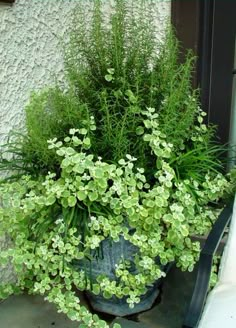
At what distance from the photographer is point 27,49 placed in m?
1.66

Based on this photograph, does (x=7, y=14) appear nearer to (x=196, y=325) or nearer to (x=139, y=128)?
(x=139, y=128)

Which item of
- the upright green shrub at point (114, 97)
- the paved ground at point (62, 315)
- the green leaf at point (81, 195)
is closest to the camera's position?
the green leaf at point (81, 195)

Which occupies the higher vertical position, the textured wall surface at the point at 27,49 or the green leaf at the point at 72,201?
the textured wall surface at the point at 27,49

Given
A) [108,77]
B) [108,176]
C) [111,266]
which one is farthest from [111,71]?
[111,266]

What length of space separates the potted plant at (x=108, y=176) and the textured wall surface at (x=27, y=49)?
142 mm

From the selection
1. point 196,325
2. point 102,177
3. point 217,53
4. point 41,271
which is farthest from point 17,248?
point 217,53

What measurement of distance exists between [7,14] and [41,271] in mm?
1024

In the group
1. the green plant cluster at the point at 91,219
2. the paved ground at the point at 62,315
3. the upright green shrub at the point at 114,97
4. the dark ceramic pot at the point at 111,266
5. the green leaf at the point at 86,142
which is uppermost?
the upright green shrub at the point at 114,97

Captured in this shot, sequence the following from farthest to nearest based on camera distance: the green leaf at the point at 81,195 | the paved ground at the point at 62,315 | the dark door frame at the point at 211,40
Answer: the dark door frame at the point at 211,40 → the paved ground at the point at 62,315 → the green leaf at the point at 81,195

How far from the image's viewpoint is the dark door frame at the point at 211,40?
217cm

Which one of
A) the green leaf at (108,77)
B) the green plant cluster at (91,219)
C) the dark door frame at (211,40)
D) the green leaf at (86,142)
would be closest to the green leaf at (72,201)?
the green plant cluster at (91,219)

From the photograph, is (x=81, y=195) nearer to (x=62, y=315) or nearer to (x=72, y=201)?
(x=72, y=201)

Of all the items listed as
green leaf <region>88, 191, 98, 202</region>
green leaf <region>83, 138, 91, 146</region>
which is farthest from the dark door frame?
green leaf <region>88, 191, 98, 202</region>

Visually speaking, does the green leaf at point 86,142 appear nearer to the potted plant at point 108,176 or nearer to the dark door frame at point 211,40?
the potted plant at point 108,176
